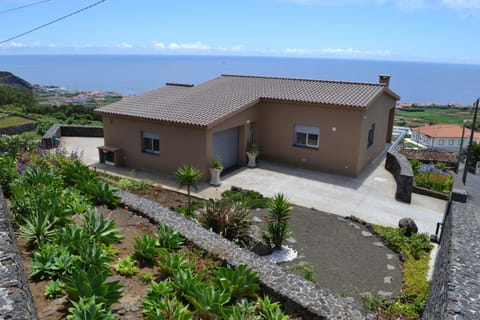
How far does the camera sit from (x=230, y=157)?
59.8ft

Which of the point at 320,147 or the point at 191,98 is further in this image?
the point at 191,98

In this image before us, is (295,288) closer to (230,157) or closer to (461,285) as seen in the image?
(461,285)

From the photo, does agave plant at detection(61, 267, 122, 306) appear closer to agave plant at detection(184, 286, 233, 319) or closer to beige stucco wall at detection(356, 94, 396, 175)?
agave plant at detection(184, 286, 233, 319)

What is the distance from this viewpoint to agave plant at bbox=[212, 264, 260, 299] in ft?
18.8

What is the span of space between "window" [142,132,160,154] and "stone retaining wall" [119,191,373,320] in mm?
9438

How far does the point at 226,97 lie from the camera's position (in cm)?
1875

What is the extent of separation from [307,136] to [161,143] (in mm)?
6984

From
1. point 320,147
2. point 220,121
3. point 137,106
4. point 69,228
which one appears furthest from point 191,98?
point 69,228

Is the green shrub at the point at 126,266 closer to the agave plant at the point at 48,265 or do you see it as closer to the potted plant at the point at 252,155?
the agave plant at the point at 48,265

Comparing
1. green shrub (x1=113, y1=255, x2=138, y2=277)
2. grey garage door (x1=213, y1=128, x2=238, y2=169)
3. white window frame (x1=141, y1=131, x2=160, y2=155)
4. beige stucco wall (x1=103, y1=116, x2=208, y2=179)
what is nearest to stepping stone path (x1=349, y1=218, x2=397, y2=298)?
green shrub (x1=113, y1=255, x2=138, y2=277)

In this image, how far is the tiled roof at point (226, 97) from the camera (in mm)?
16562

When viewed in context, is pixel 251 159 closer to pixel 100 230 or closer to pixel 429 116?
pixel 100 230

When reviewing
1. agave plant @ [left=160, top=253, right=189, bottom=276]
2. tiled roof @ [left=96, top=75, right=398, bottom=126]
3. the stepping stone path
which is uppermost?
tiled roof @ [left=96, top=75, right=398, bottom=126]

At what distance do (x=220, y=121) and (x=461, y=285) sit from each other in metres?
11.6
